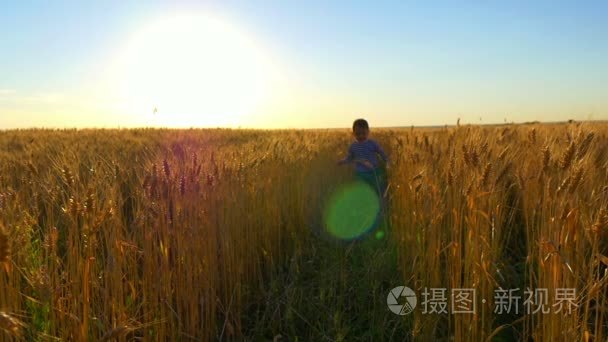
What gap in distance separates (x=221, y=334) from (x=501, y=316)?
4.70 feet

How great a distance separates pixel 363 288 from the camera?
2463 mm

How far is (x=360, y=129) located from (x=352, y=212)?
3.20 ft

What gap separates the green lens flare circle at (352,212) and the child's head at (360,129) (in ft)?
1.67

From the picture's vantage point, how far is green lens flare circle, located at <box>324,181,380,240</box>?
3683 mm

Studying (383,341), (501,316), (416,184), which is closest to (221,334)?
(383,341)

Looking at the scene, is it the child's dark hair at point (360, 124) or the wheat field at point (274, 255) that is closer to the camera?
the wheat field at point (274, 255)

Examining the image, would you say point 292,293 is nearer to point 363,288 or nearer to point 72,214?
point 363,288

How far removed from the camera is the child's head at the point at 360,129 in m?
4.53

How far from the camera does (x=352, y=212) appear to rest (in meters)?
4.12

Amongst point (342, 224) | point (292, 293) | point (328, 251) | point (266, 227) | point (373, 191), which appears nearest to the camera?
point (292, 293)

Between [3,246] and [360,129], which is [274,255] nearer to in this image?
[360,129]

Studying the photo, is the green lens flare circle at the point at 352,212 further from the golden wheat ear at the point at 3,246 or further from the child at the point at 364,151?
the golden wheat ear at the point at 3,246

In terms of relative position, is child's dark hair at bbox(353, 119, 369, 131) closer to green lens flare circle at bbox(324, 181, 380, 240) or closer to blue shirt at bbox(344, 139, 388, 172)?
blue shirt at bbox(344, 139, 388, 172)

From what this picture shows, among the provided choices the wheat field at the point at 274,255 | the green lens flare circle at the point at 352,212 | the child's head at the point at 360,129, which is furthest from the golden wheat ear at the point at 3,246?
the child's head at the point at 360,129
